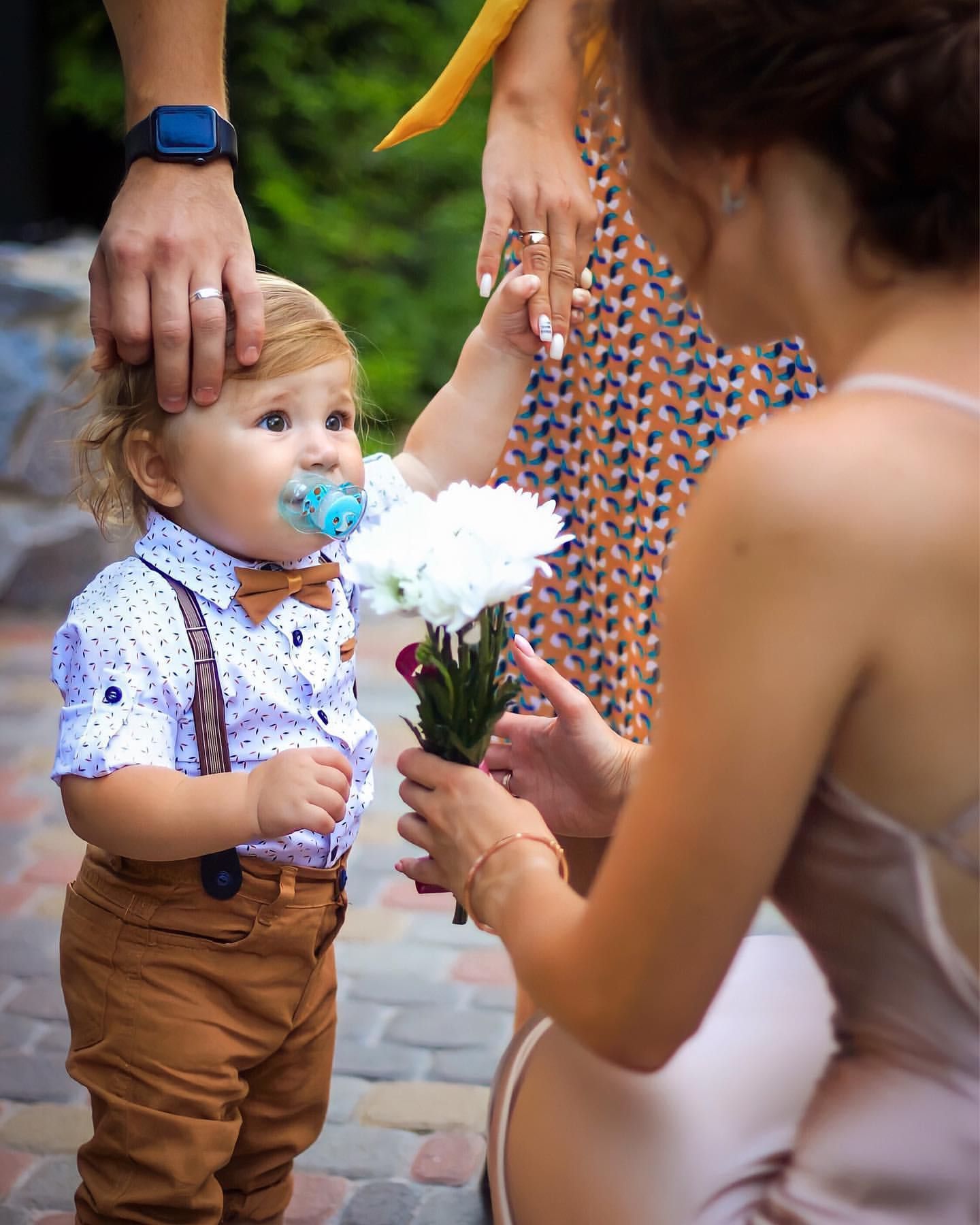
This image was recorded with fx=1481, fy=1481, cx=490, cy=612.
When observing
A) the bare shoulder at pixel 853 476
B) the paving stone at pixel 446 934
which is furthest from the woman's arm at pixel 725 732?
the paving stone at pixel 446 934

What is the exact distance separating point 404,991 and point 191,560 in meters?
1.44

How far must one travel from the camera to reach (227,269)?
1.86m

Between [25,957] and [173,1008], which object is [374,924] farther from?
[173,1008]

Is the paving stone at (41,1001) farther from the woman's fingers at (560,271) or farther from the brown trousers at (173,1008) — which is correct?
the woman's fingers at (560,271)

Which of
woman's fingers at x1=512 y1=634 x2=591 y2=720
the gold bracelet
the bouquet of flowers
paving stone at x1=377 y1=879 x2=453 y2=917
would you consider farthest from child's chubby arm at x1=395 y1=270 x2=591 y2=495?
paving stone at x1=377 y1=879 x2=453 y2=917

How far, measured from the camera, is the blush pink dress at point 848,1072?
3.89ft

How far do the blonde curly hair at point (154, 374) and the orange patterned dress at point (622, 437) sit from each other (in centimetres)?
40

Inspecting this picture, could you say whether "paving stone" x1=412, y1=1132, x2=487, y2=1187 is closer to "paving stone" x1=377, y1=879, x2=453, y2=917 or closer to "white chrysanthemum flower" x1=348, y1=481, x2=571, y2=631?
"paving stone" x1=377, y1=879, x2=453, y2=917

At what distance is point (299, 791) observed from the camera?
5.51 ft

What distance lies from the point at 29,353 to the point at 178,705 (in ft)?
12.9

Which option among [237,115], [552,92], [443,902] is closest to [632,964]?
[552,92]

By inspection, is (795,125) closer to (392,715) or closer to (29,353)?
(392,715)

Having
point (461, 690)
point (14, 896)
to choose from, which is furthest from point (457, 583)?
point (14, 896)

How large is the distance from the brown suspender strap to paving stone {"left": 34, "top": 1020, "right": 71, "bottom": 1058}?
1080mm
